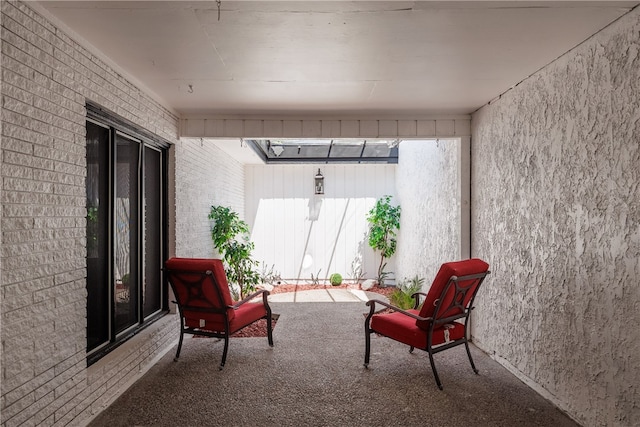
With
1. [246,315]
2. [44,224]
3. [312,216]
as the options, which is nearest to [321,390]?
[246,315]

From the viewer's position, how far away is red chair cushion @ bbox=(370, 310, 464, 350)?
3.03 metres

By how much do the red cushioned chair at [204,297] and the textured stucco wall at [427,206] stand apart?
96.3 inches

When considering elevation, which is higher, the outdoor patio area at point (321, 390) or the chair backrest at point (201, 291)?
the chair backrest at point (201, 291)

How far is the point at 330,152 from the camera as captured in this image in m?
7.41

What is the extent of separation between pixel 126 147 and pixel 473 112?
337 centimetres

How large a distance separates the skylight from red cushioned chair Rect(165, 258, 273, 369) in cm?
419

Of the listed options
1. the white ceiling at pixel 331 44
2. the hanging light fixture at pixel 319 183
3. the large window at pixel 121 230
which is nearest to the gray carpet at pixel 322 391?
the large window at pixel 121 230

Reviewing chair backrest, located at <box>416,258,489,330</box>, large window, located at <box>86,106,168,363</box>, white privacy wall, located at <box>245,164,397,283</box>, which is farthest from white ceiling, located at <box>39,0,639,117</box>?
white privacy wall, located at <box>245,164,397,283</box>

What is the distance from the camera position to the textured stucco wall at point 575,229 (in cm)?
204

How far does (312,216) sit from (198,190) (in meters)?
3.19

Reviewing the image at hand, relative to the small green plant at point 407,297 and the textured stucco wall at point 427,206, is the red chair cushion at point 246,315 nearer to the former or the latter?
the small green plant at point 407,297

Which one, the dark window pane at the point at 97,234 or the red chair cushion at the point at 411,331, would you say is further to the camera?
the red chair cushion at the point at 411,331

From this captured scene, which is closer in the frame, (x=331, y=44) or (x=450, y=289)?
(x=331, y=44)

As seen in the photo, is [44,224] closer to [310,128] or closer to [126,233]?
[126,233]
